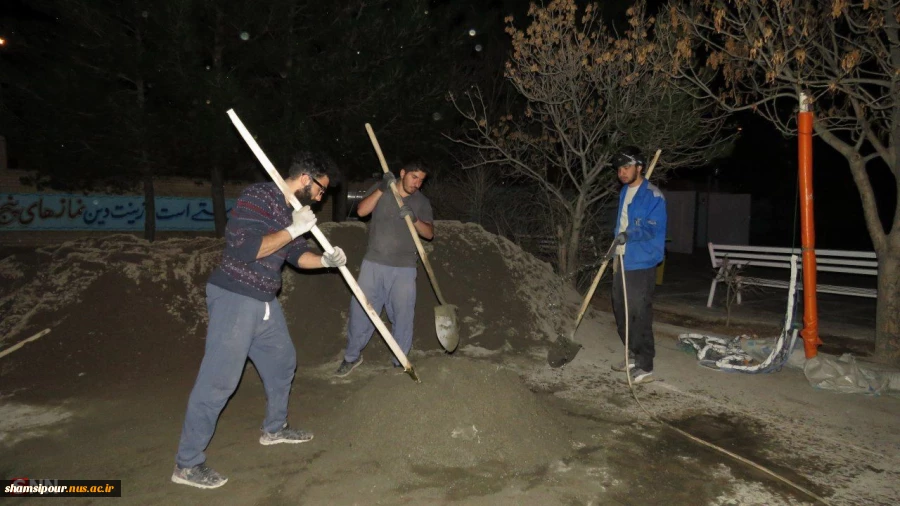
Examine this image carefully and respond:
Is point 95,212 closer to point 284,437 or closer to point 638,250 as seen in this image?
point 284,437

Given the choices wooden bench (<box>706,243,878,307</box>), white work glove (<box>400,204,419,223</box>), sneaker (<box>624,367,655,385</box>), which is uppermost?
white work glove (<box>400,204,419,223</box>)

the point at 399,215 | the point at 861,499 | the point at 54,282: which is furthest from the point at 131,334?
the point at 861,499

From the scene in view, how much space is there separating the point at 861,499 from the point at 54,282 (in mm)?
6908

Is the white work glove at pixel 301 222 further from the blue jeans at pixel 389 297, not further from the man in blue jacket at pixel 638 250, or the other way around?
the man in blue jacket at pixel 638 250

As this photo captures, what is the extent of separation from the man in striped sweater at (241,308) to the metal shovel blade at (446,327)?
1883 mm

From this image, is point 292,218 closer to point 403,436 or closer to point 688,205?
point 403,436

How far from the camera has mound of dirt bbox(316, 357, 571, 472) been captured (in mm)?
3582

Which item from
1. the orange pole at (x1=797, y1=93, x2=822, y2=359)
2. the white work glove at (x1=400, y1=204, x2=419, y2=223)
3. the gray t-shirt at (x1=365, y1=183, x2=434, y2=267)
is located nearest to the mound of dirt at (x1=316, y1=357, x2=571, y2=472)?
the gray t-shirt at (x1=365, y1=183, x2=434, y2=267)

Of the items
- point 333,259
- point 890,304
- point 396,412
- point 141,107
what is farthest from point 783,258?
point 141,107

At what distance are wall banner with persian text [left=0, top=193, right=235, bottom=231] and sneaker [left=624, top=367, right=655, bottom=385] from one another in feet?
49.3

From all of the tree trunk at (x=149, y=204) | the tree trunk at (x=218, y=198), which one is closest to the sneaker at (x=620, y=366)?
the tree trunk at (x=218, y=198)

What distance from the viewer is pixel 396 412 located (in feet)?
12.5

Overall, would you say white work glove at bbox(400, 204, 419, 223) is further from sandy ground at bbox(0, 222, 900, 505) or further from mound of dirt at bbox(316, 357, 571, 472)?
mound of dirt at bbox(316, 357, 571, 472)

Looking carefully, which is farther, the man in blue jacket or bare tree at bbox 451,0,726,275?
bare tree at bbox 451,0,726,275
